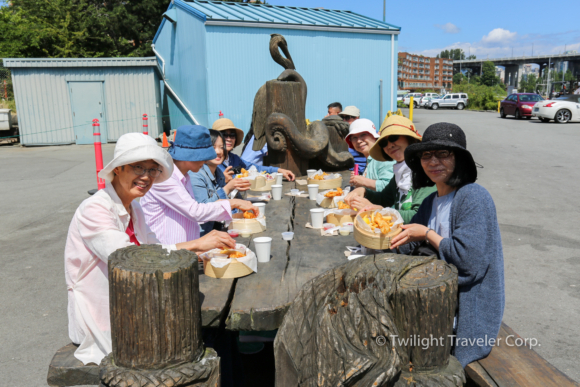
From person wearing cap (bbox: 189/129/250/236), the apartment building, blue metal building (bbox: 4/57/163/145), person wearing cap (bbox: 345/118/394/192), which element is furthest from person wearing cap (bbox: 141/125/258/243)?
the apartment building

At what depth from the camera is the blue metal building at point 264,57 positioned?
1425cm

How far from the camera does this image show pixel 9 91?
94.0ft

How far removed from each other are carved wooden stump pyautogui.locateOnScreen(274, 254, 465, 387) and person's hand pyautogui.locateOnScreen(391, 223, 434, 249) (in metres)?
0.38

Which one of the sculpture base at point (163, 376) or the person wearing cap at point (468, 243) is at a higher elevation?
the person wearing cap at point (468, 243)

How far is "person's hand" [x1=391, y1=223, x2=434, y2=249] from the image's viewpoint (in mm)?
2354

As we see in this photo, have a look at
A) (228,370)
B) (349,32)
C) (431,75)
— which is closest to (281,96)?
(228,370)

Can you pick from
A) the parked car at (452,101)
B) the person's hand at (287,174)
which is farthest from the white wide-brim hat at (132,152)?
the parked car at (452,101)

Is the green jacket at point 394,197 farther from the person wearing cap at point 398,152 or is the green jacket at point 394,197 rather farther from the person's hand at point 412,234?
the person's hand at point 412,234

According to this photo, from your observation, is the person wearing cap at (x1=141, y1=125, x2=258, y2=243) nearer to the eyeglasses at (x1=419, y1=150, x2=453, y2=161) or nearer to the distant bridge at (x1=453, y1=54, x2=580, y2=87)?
the eyeglasses at (x1=419, y1=150, x2=453, y2=161)

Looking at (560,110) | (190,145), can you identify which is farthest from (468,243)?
(560,110)

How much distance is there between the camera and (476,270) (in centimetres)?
210

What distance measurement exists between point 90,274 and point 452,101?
43623mm

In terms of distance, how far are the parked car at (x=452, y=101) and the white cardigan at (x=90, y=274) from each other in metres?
A: 43.5

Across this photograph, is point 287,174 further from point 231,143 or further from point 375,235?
point 375,235
